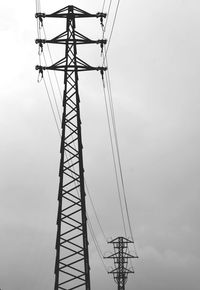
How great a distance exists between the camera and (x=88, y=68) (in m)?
26.6

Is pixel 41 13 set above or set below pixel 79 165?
above

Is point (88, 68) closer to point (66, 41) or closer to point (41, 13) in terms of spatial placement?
point (66, 41)

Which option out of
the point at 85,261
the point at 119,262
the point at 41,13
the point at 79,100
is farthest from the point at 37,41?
the point at 119,262

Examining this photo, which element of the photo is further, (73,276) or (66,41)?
(66,41)

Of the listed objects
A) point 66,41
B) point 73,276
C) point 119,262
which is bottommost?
point 73,276

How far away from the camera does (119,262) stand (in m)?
67.2

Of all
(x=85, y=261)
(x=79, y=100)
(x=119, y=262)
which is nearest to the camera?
(x=85, y=261)

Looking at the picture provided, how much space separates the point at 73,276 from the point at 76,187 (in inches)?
137

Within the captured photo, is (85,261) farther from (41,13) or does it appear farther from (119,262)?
(119,262)

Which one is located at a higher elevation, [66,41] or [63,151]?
[66,41]

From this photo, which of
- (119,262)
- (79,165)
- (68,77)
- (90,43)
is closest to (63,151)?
(79,165)

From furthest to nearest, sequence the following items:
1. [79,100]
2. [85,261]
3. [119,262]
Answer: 1. [119,262]
2. [79,100]
3. [85,261]

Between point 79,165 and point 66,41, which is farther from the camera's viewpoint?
point 66,41

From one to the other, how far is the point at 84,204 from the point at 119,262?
4441 centimetres
